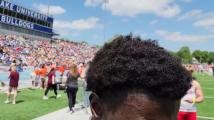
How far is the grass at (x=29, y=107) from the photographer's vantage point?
12.2m

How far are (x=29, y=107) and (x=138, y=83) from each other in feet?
43.8

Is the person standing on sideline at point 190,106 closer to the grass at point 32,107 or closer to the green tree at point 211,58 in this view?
the grass at point 32,107

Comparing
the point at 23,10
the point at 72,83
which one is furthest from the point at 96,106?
the point at 23,10

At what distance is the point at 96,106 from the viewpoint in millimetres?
1326

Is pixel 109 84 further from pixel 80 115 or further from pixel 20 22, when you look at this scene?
pixel 20 22

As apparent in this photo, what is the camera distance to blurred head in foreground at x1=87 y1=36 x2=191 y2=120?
3.95 feet

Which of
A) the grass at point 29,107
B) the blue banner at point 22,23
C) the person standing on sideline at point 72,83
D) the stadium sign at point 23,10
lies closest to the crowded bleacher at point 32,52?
the blue banner at point 22,23

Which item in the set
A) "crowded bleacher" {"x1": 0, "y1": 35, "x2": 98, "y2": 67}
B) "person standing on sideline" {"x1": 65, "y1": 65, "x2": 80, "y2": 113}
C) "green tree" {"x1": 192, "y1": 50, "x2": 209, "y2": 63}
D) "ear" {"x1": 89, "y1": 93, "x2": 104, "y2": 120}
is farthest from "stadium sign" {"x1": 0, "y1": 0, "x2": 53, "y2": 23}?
"green tree" {"x1": 192, "y1": 50, "x2": 209, "y2": 63}

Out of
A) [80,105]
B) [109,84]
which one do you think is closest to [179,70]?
[109,84]

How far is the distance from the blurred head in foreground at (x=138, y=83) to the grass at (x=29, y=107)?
422 inches

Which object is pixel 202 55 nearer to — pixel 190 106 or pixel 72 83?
pixel 72 83

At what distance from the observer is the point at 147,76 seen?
1213mm

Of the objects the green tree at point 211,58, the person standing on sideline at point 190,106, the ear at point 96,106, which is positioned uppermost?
the green tree at point 211,58

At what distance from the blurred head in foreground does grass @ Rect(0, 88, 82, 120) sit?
10.7 m
